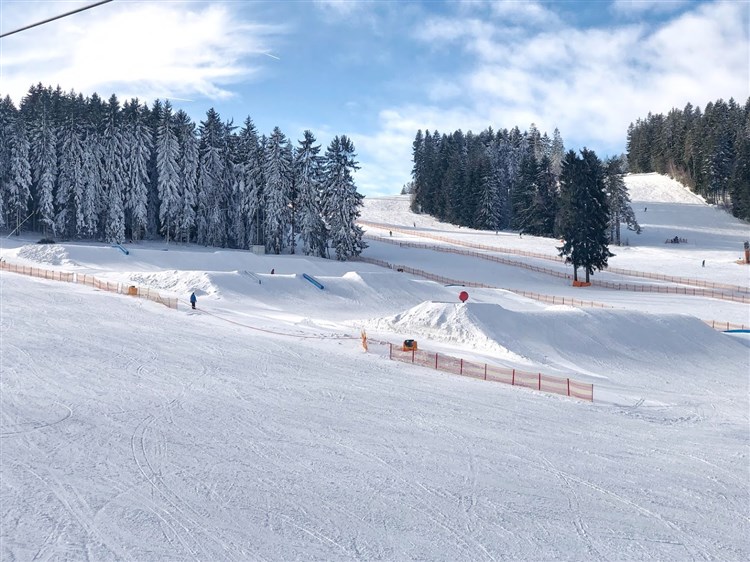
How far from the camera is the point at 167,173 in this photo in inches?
2638

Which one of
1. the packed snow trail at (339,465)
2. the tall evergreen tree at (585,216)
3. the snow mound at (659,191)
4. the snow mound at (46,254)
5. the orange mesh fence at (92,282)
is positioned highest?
the snow mound at (659,191)

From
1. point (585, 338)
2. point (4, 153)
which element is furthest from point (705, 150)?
point (4, 153)

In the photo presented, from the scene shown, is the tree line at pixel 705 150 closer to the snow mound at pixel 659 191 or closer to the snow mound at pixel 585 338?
the snow mound at pixel 659 191

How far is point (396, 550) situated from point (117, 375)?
1525 centimetres

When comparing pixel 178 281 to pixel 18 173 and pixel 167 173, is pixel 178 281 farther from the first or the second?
pixel 18 173

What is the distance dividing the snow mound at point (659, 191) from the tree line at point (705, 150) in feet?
6.27

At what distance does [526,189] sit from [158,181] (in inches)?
2214

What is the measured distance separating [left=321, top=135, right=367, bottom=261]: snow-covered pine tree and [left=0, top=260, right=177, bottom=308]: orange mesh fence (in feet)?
89.2

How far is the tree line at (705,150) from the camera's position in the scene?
100 meters

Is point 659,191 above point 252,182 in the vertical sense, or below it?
above

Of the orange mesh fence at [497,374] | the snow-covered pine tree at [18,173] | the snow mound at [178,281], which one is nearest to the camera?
the orange mesh fence at [497,374]

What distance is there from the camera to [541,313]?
35594 millimetres

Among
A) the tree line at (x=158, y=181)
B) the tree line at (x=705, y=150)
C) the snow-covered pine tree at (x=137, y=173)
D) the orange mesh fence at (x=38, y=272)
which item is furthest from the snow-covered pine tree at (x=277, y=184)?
the tree line at (x=705, y=150)

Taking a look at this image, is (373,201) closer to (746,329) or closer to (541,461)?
(746,329)
